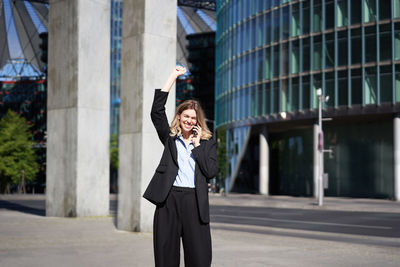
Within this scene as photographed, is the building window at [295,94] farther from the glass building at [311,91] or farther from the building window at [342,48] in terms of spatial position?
the building window at [342,48]

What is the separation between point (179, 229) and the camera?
4.48 metres

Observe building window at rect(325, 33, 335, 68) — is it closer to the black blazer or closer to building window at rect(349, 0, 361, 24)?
building window at rect(349, 0, 361, 24)

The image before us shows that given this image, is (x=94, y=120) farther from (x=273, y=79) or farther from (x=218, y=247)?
(x=273, y=79)

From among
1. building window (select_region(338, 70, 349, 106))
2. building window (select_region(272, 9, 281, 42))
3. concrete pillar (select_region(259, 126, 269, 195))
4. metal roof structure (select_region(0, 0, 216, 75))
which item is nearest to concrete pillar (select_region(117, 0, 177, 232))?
building window (select_region(338, 70, 349, 106))

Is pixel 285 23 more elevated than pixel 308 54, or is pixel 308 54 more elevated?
pixel 285 23

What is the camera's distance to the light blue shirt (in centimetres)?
446

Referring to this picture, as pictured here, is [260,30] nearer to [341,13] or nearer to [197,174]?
[341,13]

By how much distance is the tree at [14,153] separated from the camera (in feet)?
190

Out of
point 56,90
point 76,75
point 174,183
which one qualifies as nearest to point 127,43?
point 76,75

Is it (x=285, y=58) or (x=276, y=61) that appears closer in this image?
(x=285, y=58)

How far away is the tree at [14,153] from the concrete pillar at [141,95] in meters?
48.2

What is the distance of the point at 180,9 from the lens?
9350 centimetres

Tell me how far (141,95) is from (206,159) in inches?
308

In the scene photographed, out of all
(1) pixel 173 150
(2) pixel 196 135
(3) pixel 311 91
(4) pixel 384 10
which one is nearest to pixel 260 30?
(3) pixel 311 91
